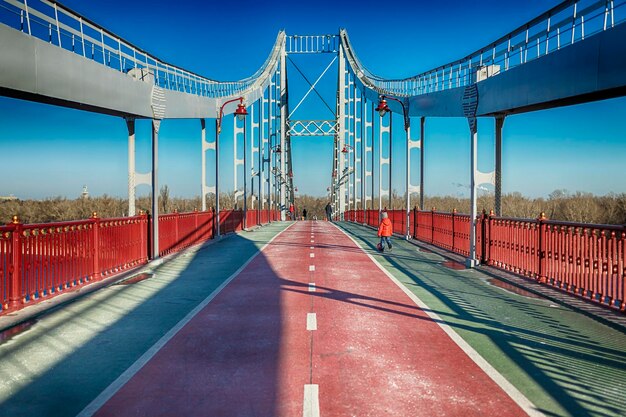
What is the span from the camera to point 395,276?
40.6ft

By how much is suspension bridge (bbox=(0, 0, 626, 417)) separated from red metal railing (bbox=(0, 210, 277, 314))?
0.13 feet

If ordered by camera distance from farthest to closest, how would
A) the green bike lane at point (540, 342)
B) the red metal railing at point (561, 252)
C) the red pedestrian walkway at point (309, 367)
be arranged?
the red metal railing at point (561, 252) < the green bike lane at point (540, 342) < the red pedestrian walkway at point (309, 367)

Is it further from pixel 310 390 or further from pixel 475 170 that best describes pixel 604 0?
pixel 310 390

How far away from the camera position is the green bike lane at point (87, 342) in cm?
477

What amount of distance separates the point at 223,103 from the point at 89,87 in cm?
1320

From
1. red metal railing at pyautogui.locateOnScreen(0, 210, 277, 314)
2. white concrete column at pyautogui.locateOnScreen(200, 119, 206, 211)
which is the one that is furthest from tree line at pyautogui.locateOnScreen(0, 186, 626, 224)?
red metal railing at pyautogui.locateOnScreen(0, 210, 277, 314)

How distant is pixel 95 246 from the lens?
35.4ft

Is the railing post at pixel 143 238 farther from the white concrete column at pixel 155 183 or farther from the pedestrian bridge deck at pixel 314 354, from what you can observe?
the pedestrian bridge deck at pixel 314 354

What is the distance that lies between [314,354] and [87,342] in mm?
2971

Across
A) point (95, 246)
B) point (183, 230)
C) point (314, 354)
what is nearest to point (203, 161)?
point (183, 230)

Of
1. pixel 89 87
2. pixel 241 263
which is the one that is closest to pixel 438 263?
pixel 241 263

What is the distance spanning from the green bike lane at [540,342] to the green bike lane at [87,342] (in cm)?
406

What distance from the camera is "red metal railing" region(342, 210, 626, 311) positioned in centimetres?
803

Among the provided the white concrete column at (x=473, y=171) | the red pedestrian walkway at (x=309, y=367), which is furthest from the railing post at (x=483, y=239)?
the red pedestrian walkway at (x=309, y=367)
